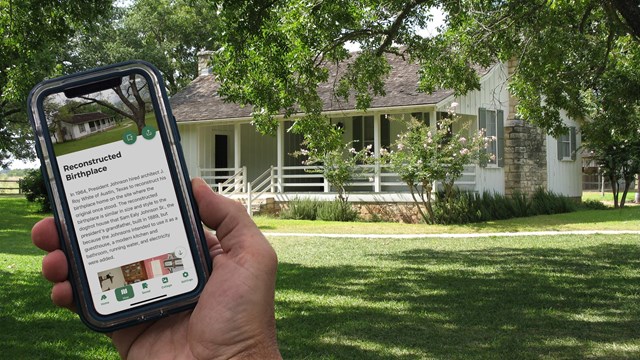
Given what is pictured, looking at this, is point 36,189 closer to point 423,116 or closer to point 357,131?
point 357,131

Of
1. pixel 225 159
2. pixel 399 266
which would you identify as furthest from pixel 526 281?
pixel 225 159

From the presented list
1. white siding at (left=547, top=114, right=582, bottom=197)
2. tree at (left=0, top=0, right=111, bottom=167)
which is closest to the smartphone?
tree at (left=0, top=0, right=111, bottom=167)

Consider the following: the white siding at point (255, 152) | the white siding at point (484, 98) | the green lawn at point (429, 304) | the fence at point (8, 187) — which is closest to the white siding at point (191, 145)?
the white siding at point (255, 152)

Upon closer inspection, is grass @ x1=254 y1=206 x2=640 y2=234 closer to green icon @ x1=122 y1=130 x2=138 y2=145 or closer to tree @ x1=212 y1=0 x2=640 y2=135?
tree @ x1=212 y1=0 x2=640 y2=135

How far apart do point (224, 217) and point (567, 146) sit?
26047mm

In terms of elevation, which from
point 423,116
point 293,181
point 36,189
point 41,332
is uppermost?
point 423,116

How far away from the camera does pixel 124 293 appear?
2004 mm

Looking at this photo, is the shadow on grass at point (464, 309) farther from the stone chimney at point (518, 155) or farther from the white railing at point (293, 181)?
the stone chimney at point (518, 155)

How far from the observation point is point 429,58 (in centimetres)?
1191

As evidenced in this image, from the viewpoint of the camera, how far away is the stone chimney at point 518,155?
22.7 m

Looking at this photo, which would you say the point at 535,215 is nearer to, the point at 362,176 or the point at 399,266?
the point at 362,176

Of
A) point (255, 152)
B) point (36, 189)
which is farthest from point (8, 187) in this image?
point (255, 152)

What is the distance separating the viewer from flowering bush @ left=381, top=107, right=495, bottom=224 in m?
17.8

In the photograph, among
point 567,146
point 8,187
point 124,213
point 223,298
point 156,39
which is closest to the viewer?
point 223,298
